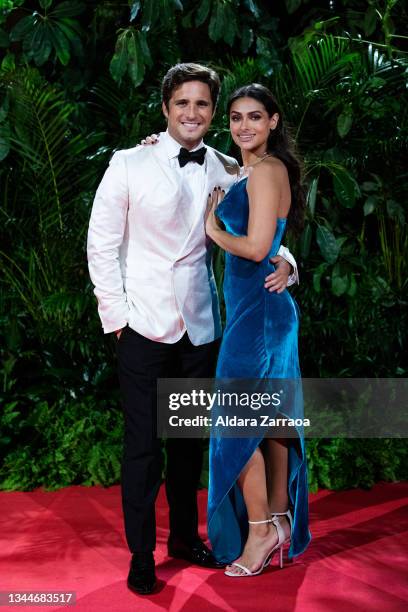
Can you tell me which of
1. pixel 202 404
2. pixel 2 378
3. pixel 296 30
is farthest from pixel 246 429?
pixel 296 30

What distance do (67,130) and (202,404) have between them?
6.45ft

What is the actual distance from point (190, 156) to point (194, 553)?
133 centimetres

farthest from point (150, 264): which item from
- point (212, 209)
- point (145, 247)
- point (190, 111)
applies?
point (190, 111)

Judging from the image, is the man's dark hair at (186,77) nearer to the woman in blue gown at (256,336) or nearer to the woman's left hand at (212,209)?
the woman in blue gown at (256,336)

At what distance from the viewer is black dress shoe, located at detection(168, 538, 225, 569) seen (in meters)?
3.13

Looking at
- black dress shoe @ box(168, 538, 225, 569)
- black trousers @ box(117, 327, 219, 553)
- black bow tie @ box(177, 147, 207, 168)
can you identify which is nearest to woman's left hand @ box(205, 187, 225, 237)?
black bow tie @ box(177, 147, 207, 168)

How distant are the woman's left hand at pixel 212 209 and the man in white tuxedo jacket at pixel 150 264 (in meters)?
0.02

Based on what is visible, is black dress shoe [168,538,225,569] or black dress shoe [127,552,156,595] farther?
black dress shoe [168,538,225,569]

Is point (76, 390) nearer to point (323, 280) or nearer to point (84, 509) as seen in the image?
point (84, 509)

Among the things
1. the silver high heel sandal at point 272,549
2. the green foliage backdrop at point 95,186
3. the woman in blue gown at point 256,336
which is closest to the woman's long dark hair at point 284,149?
the woman in blue gown at point 256,336

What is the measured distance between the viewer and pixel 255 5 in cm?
502

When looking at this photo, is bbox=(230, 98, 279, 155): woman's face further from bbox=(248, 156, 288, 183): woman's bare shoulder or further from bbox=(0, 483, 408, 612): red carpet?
bbox=(0, 483, 408, 612): red carpet

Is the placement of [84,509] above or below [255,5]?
below

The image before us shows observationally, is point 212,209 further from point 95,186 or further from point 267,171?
point 95,186
